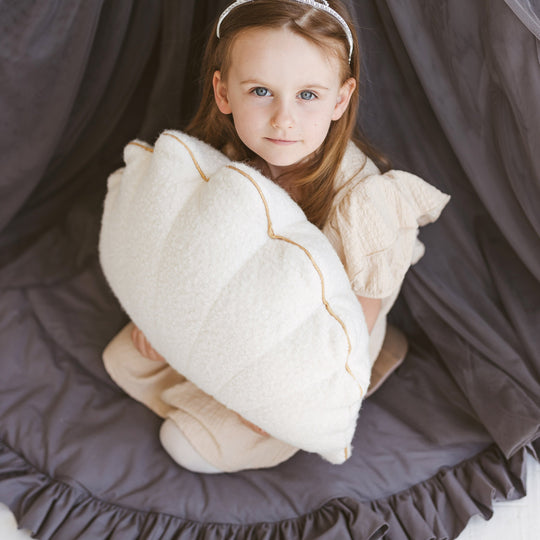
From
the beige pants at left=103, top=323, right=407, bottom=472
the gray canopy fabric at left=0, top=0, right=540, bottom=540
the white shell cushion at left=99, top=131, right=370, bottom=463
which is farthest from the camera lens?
the beige pants at left=103, top=323, right=407, bottom=472

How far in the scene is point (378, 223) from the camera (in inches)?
39.0

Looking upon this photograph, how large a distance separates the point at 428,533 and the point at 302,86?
28.0 inches

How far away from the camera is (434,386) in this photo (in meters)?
1.22

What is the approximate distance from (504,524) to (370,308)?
412 millimetres

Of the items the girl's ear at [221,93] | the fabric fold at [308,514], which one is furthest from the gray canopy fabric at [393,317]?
the girl's ear at [221,93]

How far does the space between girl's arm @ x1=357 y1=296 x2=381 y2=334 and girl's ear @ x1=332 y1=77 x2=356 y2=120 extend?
11.8 inches

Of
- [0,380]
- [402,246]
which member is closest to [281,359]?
[402,246]

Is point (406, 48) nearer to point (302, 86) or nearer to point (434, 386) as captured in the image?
point (302, 86)

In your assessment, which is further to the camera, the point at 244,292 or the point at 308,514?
the point at 308,514

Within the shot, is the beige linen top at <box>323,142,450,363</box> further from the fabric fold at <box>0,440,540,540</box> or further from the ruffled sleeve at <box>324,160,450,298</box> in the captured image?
the fabric fold at <box>0,440,540,540</box>

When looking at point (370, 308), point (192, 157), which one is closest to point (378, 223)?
point (370, 308)

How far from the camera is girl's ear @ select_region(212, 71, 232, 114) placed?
0.98 metres

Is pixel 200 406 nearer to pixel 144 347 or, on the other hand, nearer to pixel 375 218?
pixel 144 347

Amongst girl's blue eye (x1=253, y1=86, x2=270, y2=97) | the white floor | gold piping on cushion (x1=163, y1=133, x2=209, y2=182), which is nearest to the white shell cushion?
gold piping on cushion (x1=163, y1=133, x2=209, y2=182)
